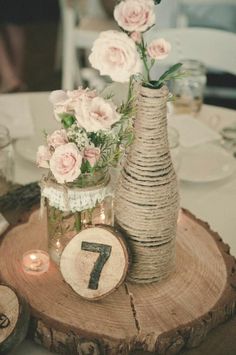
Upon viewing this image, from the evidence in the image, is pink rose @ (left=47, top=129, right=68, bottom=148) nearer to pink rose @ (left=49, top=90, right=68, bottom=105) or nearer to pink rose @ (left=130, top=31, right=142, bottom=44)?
pink rose @ (left=49, top=90, right=68, bottom=105)

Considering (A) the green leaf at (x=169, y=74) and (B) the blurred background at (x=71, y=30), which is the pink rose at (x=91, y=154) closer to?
(A) the green leaf at (x=169, y=74)

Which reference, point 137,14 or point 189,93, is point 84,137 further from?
point 189,93

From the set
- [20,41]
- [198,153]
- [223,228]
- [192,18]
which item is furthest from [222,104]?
[223,228]

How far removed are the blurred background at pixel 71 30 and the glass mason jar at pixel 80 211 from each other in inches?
51.8

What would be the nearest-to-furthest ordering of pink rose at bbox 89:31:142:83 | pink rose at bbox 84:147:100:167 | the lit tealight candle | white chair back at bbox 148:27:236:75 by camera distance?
pink rose at bbox 89:31:142:83, pink rose at bbox 84:147:100:167, the lit tealight candle, white chair back at bbox 148:27:236:75

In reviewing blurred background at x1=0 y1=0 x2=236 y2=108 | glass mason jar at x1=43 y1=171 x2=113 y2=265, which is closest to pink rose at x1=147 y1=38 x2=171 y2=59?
glass mason jar at x1=43 y1=171 x2=113 y2=265

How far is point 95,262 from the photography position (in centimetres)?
96

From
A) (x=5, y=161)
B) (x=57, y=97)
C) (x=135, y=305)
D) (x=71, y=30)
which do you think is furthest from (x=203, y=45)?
(x=135, y=305)

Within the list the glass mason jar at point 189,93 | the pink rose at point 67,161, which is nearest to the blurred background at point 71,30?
the glass mason jar at point 189,93

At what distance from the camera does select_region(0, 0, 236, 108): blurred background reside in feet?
8.40

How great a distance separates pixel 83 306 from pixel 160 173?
259 millimetres

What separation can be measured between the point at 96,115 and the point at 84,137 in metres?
0.07

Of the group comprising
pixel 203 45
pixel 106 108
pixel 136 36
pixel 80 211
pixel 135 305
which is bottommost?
pixel 135 305

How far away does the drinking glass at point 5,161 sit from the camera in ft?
4.08
